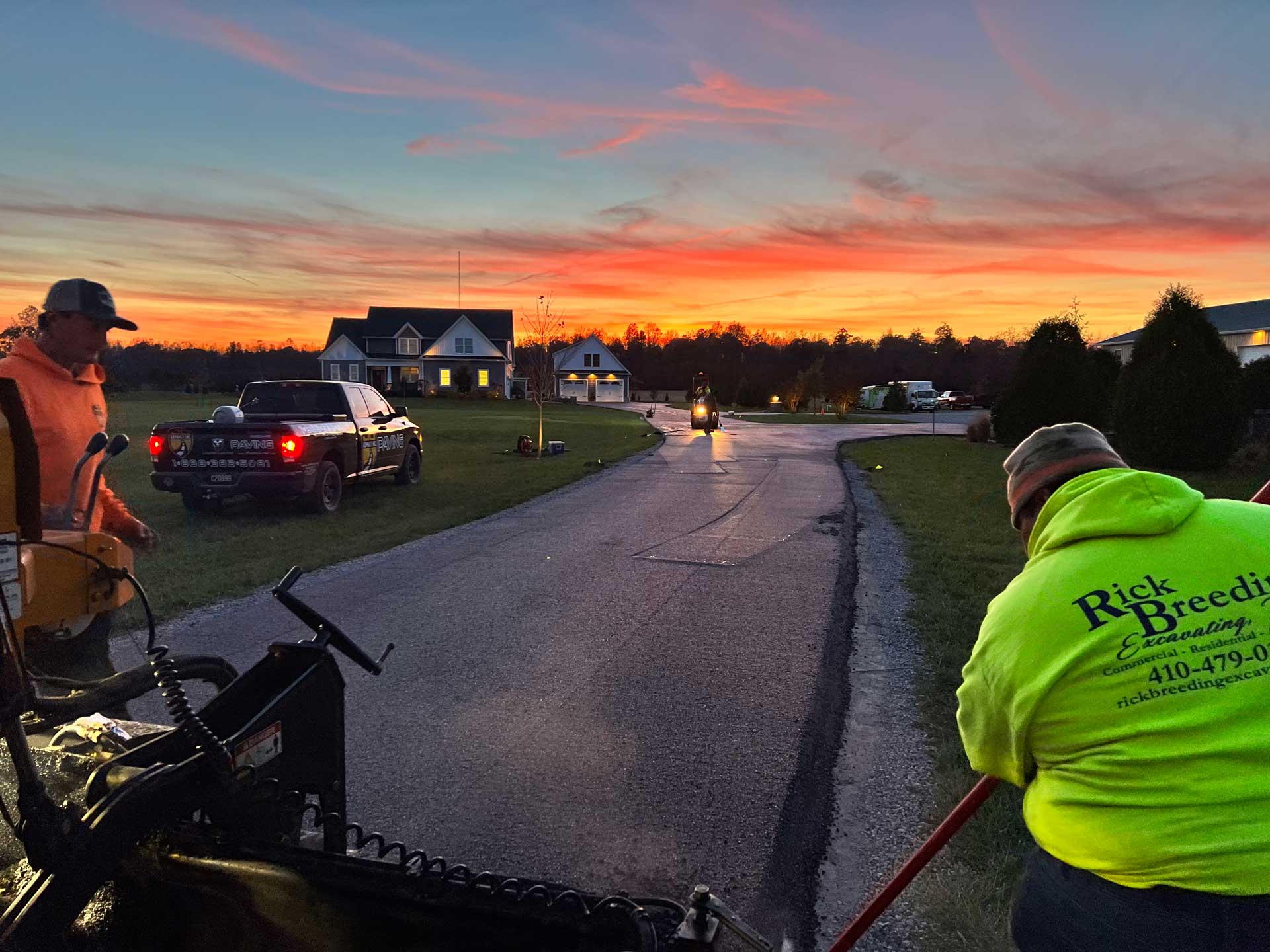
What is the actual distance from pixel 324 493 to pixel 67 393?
925 cm

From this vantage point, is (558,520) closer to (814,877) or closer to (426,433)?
(814,877)

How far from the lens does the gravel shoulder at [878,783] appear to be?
3.25m

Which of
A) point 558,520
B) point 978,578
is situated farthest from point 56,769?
point 558,520

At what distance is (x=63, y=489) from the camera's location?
12.1 feet

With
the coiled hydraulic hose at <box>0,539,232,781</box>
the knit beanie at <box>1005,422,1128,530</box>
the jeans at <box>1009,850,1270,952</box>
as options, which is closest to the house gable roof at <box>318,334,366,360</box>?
the coiled hydraulic hose at <box>0,539,232,781</box>

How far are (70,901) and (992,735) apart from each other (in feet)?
6.91

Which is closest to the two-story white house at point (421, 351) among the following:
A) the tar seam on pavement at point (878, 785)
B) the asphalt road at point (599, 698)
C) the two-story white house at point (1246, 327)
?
the two-story white house at point (1246, 327)

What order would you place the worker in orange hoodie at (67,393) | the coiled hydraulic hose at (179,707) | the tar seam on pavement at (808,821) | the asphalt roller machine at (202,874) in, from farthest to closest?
1. the worker in orange hoodie at (67,393)
2. the tar seam on pavement at (808,821)
3. the coiled hydraulic hose at (179,707)
4. the asphalt roller machine at (202,874)

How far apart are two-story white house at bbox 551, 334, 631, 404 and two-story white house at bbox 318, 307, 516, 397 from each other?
9.12 m

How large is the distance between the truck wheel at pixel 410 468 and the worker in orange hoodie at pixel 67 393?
40.0ft

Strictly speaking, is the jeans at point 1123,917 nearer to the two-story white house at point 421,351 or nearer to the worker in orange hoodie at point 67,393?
the worker in orange hoodie at point 67,393

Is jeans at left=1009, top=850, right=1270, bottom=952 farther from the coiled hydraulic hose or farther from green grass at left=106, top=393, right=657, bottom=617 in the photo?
green grass at left=106, top=393, right=657, bottom=617

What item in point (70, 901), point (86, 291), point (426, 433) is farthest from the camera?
point (426, 433)

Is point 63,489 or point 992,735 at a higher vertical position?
point 63,489
